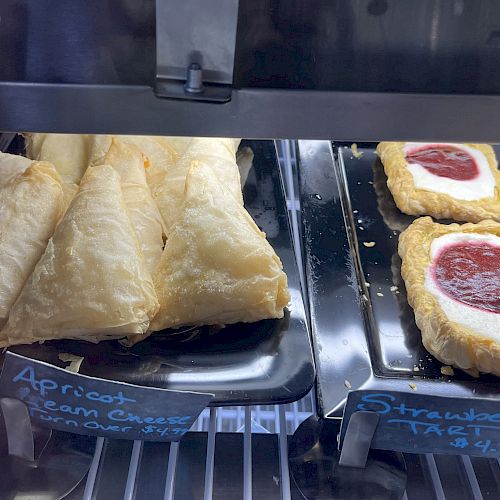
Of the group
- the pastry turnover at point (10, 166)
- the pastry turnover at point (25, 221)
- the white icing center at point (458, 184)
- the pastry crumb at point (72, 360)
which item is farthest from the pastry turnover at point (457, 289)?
the pastry turnover at point (10, 166)

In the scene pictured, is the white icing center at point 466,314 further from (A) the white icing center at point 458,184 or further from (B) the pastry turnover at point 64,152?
(B) the pastry turnover at point 64,152

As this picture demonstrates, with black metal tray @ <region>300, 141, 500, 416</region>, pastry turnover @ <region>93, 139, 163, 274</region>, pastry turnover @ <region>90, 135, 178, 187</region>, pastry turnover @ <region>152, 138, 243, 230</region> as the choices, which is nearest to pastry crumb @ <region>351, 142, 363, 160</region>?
black metal tray @ <region>300, 141, 500, 416</region>

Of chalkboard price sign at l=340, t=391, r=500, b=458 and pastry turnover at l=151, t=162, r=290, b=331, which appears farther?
pastry turnover at l=151, t=162, r=290, b=331

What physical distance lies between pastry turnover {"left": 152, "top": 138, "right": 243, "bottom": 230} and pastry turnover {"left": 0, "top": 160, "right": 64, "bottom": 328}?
0.78 ft

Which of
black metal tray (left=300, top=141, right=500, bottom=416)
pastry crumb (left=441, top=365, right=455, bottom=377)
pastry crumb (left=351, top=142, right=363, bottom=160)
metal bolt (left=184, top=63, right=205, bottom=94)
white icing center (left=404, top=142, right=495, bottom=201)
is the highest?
metal bolt (left=184, top=63, right=205, bottom=94)

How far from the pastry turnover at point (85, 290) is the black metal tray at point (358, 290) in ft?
1.28

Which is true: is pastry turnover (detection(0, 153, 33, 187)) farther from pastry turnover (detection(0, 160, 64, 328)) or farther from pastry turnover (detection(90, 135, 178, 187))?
pastry turnover (detection(90, 135, 178, 187))

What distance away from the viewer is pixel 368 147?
1.99m

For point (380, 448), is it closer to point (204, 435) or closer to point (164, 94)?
point (204, 435)

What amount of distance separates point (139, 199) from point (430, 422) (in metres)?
0.79

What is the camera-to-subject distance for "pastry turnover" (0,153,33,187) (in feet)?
4.55

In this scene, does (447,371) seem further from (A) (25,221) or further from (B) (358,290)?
(A) (25,221)

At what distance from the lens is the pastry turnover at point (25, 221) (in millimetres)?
1213

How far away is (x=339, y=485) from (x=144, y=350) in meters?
→ 0.44
